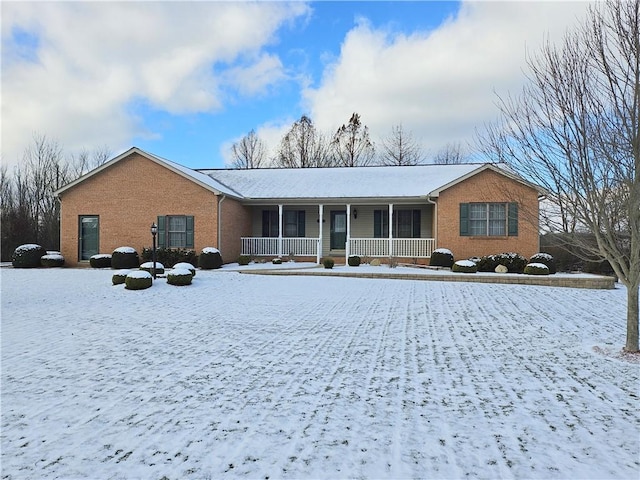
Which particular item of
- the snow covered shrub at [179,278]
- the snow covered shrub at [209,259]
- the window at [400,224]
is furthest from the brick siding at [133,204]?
the window at [400,224]

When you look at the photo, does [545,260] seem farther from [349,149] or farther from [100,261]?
[349,149]

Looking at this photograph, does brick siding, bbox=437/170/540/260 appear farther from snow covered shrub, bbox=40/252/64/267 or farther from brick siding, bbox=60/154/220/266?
snow covered shrub, bbox=40/252/64/267

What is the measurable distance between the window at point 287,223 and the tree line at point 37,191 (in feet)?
62.0

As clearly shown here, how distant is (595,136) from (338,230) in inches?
634

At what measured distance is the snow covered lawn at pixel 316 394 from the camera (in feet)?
10.0

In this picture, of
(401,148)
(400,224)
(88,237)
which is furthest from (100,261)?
(401,148)

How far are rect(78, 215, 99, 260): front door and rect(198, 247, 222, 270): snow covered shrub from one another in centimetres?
627

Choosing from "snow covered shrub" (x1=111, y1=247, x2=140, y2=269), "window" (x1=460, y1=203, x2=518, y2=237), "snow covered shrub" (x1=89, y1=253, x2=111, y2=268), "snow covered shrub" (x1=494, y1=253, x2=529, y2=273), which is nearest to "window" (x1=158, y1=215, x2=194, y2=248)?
"snow covered shrub" (x1=111, y1=247, x2=140, y2=269)

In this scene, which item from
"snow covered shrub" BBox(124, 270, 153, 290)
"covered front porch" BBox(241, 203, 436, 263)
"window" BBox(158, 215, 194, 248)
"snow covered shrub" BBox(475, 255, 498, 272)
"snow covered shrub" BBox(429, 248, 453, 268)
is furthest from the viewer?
"covered front porch" BBox(241, 203, 436, 263)

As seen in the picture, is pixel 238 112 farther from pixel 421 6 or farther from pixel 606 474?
pixel 606 474

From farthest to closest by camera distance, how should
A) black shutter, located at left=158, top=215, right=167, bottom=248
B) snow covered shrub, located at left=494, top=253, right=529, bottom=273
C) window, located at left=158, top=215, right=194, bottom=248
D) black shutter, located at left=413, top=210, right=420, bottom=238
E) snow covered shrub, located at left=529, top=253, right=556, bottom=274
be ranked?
black shutter, located at left=413, top=210, right=420, bottom=238, black shutter, located at left=158, top=215, right=167, bottom=248, window, located at left=158, top=215, right=194, bottom=248, snow covered shrub, located at left=494, top=253, right=529, bottom=273, snow covered shrub, located at left=529, top=253, right=556, bottom=274

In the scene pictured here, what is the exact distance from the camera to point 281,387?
458 cm

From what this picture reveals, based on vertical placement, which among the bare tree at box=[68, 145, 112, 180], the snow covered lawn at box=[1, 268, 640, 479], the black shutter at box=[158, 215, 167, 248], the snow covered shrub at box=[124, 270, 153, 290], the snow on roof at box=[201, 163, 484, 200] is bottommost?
the snow covered lawn at box=[1, 268, 640, 479]

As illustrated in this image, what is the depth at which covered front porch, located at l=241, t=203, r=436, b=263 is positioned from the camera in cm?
1941
